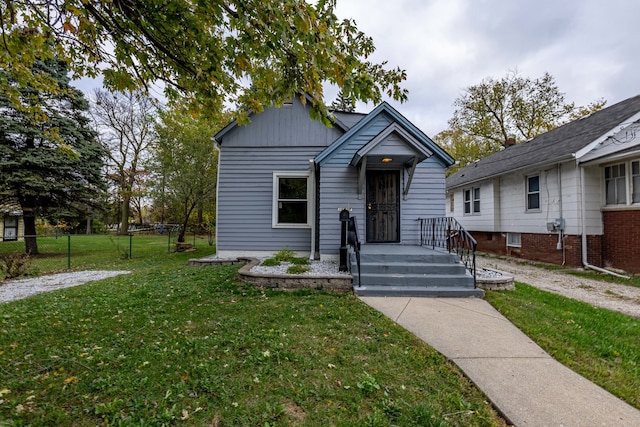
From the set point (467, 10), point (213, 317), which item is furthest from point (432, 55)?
point (213, 317)

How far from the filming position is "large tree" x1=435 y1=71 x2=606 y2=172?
22.7m

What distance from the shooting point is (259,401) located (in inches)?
91.0

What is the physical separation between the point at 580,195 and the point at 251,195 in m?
10.2

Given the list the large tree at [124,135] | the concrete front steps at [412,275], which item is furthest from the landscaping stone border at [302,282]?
the large tree at [124,135]

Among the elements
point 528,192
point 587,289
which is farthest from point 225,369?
point 528,192

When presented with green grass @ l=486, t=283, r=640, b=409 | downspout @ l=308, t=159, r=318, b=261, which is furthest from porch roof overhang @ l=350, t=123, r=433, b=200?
green grass @ l=486, t=283, r=640, b=409

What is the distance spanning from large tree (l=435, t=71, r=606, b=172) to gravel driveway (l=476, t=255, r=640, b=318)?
17615 mm

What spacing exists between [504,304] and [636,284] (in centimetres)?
511

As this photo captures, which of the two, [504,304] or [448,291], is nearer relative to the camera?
[504,304]

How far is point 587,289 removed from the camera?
6.72 m

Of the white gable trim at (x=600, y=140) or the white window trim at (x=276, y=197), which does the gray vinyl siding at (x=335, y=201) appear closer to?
the white window trim at (x=276, y=197)

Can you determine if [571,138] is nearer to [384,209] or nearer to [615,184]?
[615,184]

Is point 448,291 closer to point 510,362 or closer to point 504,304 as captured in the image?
point 504,304

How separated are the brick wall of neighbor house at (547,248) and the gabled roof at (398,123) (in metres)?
5.27
